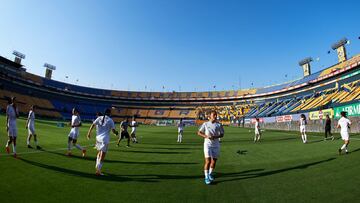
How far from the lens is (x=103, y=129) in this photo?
29.1 feet

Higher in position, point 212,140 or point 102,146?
point 212,140

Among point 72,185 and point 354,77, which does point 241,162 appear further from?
point 354,77

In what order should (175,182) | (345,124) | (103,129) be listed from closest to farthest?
1. (175,182)
2. (103,129)
3. (345,124)

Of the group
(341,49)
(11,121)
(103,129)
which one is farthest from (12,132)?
(341,49)

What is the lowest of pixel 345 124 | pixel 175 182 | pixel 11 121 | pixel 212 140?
pixel 175 182

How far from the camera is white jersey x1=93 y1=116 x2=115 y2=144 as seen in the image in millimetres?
8734

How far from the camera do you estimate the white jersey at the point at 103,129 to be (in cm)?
873

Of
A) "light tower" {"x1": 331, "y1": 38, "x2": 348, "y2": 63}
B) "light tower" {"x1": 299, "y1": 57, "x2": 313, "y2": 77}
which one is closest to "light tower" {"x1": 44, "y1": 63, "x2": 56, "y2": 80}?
"light tower" {"x1": 299, "y1": 57, "x2": 313, "y2": 77}

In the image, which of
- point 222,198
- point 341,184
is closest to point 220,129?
point 222,198

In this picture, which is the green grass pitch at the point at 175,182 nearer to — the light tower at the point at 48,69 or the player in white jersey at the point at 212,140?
the player in white jersey at the point at 212,140

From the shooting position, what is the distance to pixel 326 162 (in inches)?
400

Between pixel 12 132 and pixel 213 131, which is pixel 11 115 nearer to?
pixel 12 132

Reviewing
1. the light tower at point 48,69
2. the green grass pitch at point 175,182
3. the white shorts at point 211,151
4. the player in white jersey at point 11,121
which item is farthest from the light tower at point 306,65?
the light tower at point 48,69

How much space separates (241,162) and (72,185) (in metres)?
7.37
